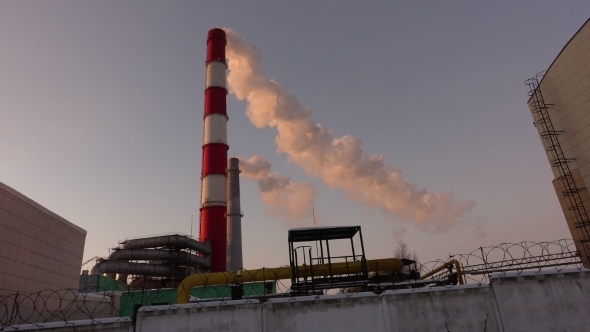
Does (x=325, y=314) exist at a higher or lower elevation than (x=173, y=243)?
lower

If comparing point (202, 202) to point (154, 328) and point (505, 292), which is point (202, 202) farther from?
point (505, 292)

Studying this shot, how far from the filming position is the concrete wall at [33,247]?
14.8m

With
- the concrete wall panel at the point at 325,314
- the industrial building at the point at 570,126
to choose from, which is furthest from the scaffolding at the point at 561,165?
the concrete wall panel at the point at 325,314

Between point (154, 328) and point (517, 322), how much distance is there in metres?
12.6

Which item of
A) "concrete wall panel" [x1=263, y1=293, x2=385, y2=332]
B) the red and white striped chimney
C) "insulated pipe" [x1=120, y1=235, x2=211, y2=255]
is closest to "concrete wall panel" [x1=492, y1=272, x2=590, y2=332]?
"concrete wall panel" [x1=263, y1=293, x2=385, y2=332]

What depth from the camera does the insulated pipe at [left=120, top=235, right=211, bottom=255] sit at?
135ft

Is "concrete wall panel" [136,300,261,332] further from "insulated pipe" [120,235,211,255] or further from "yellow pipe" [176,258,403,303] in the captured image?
"insulated pipe" [120,235,211,255]

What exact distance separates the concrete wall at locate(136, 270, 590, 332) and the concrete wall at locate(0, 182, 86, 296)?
24.0 feet

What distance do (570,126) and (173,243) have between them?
38.5 metres

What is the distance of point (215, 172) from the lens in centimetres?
4244

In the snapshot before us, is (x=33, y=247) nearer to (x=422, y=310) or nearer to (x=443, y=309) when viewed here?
(x=422, y=310)

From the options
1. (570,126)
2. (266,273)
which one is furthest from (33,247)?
(570,126)

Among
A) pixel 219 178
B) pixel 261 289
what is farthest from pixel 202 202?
pixel 261 289

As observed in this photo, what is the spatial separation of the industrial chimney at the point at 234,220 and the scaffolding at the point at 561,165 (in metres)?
33.6
